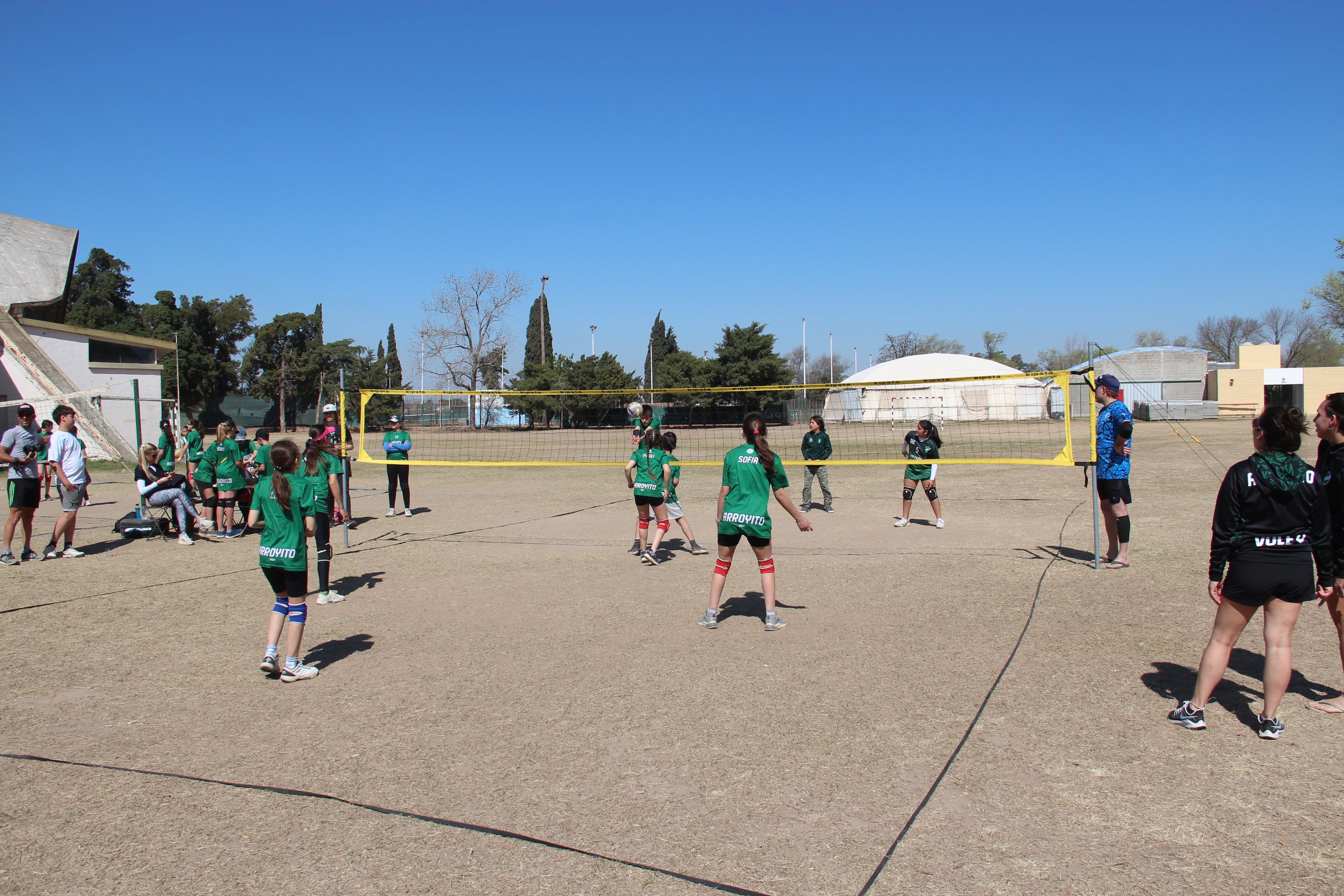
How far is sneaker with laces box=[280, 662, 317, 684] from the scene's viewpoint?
541cm

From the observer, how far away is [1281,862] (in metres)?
3.11

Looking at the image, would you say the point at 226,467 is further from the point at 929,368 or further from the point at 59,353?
the point at 929,368

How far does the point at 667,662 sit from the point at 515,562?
14.1ft

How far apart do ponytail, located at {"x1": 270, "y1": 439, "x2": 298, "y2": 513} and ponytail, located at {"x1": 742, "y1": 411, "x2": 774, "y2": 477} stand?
11.1ft

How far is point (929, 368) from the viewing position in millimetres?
67188

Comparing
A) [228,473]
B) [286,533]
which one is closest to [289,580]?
[286,533]

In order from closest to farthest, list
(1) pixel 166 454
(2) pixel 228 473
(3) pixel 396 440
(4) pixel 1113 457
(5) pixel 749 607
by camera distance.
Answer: (5) pixel 749 607, (4) pixel 1113 457, (2) pixel 228 473, (1) pixel 166 454, (3) pixel 396 440

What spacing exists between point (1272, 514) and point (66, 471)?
11975 mm

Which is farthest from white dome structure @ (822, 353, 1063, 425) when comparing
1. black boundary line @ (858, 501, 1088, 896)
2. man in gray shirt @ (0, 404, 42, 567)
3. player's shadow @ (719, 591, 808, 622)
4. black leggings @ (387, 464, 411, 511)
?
man in gray shirt @ (0, 404, 42, 567)

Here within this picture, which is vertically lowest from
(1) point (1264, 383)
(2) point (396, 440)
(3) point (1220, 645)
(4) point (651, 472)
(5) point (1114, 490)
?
(3) point (1220, 645)

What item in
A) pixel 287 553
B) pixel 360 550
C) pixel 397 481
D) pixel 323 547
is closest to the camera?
pixel 287 553

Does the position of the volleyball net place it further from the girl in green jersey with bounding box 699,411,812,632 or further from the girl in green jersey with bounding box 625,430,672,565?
the girl in green jersey with bounding box 699,411,812,632

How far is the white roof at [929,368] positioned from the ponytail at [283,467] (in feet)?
202

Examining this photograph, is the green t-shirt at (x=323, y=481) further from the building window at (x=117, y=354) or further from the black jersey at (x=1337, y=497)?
the building window at (x=117, y=354)
